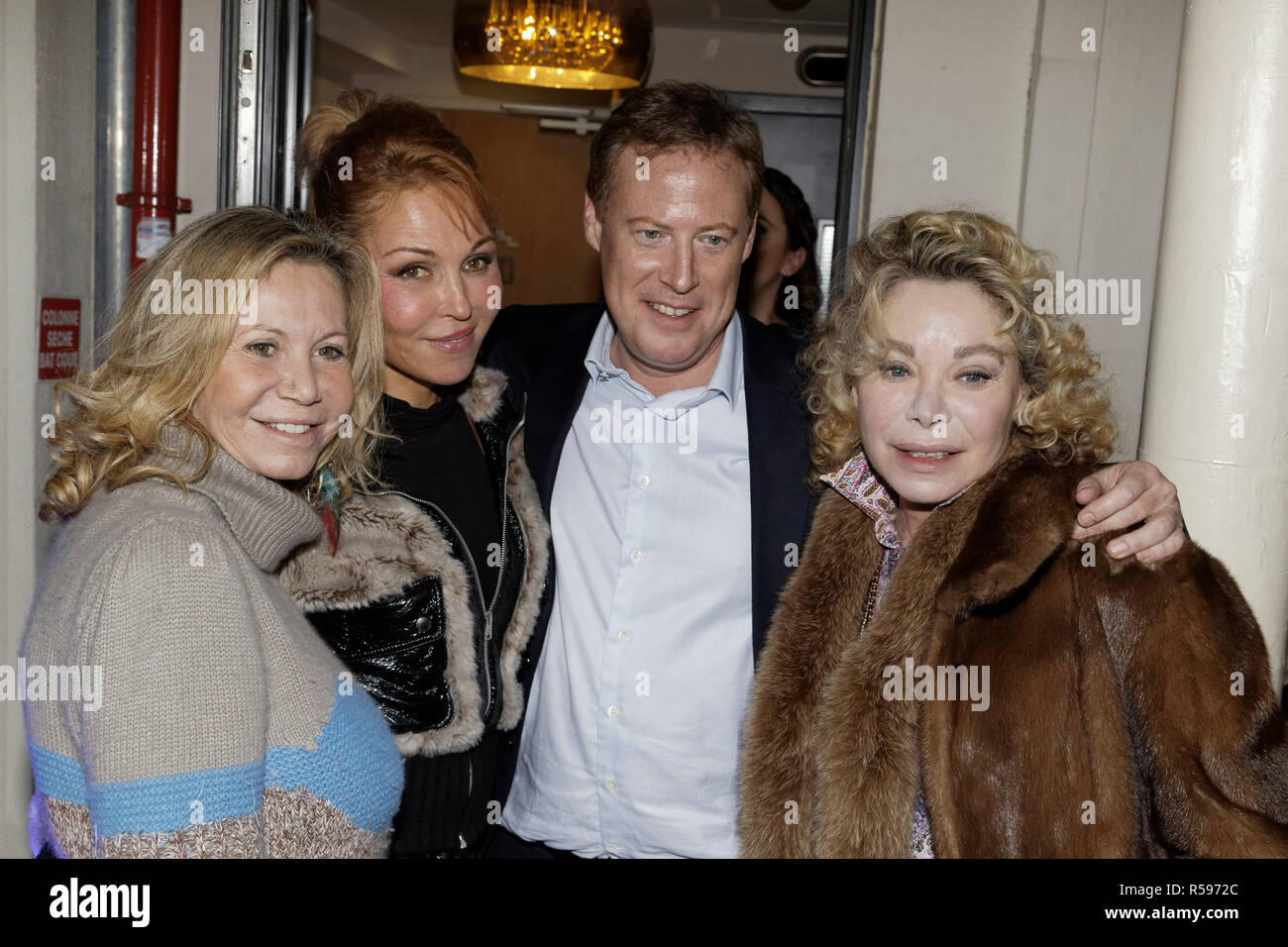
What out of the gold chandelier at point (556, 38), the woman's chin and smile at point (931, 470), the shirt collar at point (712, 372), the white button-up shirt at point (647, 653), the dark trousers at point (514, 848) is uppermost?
the gold chandelier at point (556, 38)

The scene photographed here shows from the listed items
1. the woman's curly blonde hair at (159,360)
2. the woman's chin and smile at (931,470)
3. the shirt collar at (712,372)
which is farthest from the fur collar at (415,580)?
the woman's chin and smile at (931,470)

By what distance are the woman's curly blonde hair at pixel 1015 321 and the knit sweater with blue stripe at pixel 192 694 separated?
0.99 m

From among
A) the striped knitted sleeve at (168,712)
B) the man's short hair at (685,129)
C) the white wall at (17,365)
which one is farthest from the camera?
the white wall at (17,365)

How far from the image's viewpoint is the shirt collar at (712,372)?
2232mm

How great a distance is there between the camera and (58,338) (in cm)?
281

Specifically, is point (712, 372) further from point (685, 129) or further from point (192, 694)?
point (192, 694)

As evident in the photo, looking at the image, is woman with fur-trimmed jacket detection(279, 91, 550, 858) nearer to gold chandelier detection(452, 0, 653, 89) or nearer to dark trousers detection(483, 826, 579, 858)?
dark trousers detection(483, 826, 579, 858)

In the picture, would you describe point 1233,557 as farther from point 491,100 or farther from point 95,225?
point 491,100

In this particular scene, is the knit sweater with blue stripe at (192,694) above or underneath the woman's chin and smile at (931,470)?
underneath

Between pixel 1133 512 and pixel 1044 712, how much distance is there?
1.03 ft

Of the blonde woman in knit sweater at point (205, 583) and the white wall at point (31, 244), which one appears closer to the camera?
the blonde woman in knit sweater at point (205, 583)

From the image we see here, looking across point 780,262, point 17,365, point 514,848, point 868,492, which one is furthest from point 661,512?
point 780,262

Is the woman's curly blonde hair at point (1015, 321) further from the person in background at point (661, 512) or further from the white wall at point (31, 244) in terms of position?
the white wall at point (31, 244)

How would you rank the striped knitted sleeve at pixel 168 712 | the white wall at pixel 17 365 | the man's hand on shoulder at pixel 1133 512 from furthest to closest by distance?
the white wall at pixel 17 365 < the man's hand on shoulder at pixel 1133 512 < the striped knitted sleeve at pixel 168 712
